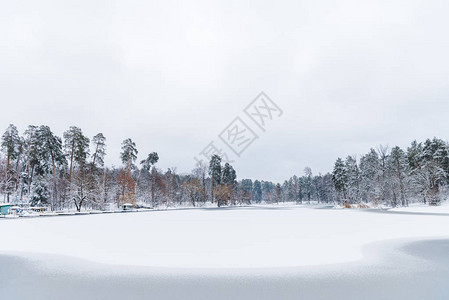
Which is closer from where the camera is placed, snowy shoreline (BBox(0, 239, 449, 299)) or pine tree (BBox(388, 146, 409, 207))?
snowy shoreline (BBox(0, 239, 449, 299))

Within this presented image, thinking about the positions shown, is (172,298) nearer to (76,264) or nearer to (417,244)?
(76,264)

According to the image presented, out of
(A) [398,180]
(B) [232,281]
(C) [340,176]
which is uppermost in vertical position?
(C) [340,176]

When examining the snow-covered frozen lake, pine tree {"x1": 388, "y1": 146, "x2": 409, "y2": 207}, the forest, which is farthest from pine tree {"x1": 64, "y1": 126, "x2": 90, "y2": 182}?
pine tree {"x1": 388, "y1": 146, "x2": 409, "y2": 207}

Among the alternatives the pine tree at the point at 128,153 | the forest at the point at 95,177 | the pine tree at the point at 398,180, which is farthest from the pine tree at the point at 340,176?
the pine tree at the point at 128,153

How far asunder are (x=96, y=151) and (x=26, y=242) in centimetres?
4747

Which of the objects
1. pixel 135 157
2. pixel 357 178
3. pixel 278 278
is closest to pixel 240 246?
pixel 278 278

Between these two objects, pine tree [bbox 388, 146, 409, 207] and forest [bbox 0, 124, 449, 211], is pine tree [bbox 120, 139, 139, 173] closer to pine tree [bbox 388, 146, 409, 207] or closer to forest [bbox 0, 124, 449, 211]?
forest [bbox 0, 124, 449, 211]

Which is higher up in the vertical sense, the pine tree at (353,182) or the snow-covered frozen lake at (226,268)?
the pine tree at (353,182)

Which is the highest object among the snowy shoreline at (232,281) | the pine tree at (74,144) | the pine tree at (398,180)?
the pine tree at (74,144)

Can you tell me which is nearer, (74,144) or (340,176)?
(74,144)

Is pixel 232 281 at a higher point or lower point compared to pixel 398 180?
lower

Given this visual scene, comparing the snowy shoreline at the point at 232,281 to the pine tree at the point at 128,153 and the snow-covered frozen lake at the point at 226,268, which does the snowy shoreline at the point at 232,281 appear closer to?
the snow-covered frozen lake at the point at 226,268

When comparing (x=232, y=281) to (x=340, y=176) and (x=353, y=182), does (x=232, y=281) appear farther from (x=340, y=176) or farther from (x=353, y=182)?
(x=353, y=182)

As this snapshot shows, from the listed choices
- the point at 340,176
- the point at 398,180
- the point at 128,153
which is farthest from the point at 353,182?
the point at 128,153
